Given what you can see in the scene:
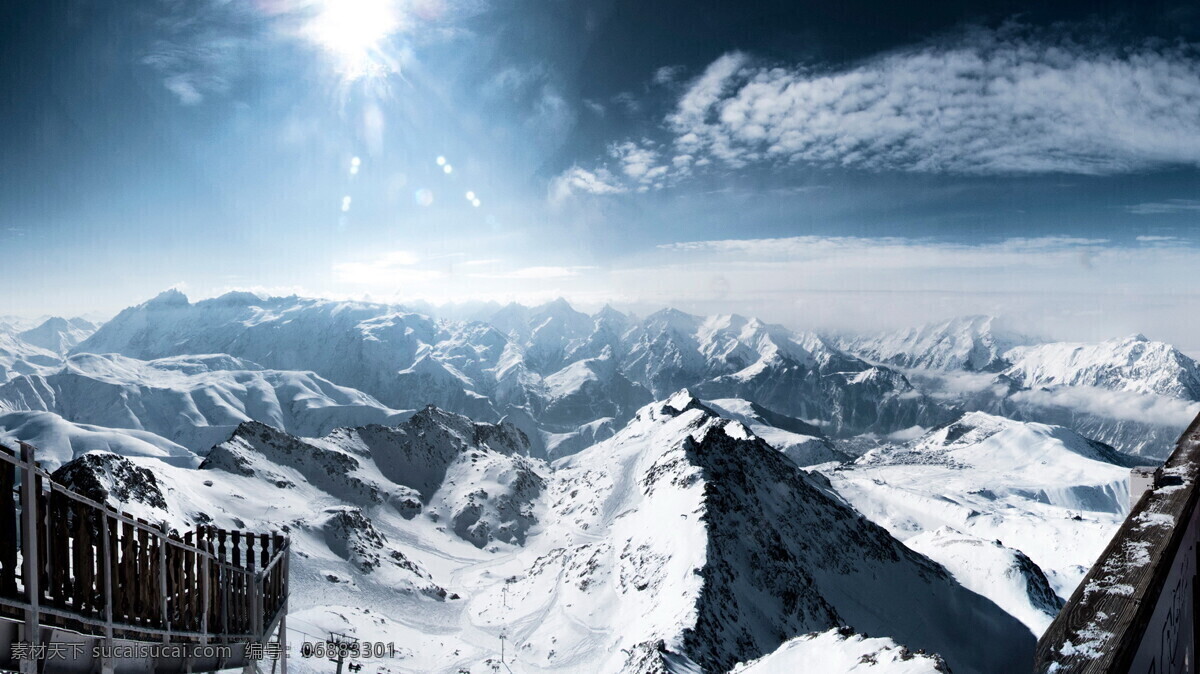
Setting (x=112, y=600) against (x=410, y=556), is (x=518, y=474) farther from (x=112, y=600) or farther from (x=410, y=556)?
(x=112, y=600)

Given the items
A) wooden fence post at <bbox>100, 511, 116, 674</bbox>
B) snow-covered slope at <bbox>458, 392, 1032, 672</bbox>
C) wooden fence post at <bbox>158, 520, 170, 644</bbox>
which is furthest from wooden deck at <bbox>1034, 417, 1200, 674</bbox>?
snow-covered slope at <bbox>458, 392, 1032, 672</bbox>

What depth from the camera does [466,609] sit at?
93.1m

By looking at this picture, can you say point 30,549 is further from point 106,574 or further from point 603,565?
point 603,565

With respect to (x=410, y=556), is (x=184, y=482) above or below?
above

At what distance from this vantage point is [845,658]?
88.4ft

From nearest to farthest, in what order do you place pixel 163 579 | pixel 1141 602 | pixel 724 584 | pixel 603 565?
pixel 1141 602 < pixel 163 579 < pixel 724 584 < pixel 603 565

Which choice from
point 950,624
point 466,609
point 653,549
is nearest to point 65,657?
point 653,549

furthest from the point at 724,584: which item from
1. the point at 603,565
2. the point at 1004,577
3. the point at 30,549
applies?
the point at 30,549

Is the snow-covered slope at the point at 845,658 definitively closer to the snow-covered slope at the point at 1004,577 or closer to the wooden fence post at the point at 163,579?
the wooden fence post at the point at 163,579

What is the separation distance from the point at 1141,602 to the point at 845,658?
93.6 feet

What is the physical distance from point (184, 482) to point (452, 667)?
5712 cm

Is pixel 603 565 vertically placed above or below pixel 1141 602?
below

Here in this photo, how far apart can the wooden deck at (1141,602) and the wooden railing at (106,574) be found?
8.37 m

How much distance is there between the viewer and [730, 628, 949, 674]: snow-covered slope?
69.7ft
